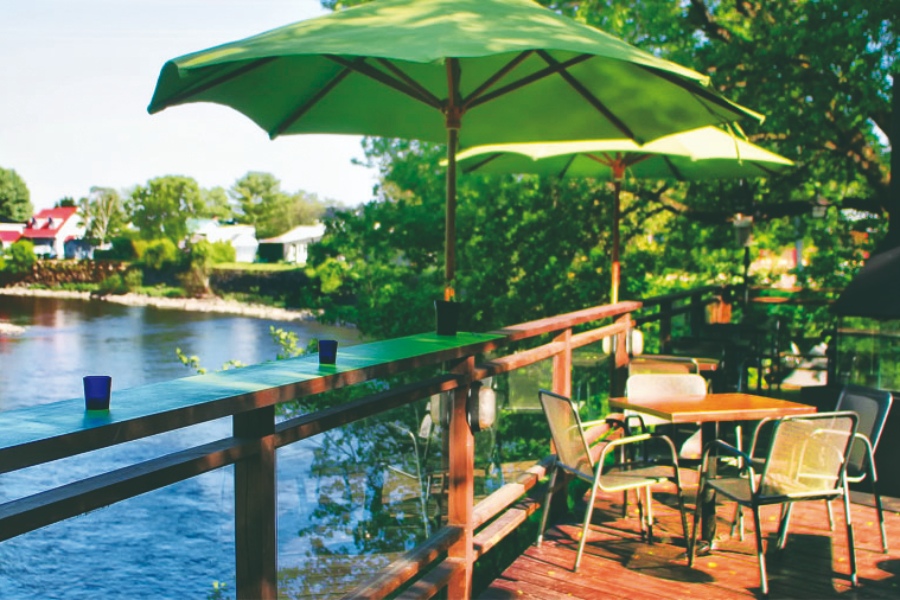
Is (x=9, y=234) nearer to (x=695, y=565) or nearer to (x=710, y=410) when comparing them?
(x=710, y=410)

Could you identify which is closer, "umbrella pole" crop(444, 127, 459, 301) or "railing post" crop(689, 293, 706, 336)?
"umbrella pole" crop(444, 127, 459, 301)

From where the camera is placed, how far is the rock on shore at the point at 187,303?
2024 inches

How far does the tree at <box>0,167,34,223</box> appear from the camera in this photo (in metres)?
57.4

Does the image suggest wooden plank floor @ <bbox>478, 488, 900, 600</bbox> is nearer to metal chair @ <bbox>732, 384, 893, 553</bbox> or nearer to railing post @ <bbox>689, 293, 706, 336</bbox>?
metal chair @ <bbox>732, 384, 893, 553</bbox>

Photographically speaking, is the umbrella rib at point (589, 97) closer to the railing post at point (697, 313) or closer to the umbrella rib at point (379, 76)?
the umbrella rib at point (379, 76)

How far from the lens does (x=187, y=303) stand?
182 feet

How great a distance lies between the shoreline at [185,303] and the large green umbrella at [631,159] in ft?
136

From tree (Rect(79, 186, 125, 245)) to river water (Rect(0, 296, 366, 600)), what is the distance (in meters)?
10.1

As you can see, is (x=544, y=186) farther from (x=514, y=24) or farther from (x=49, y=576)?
(x=49, y=576)

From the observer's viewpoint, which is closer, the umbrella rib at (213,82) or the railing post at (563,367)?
the umbrella rib at (213,82)

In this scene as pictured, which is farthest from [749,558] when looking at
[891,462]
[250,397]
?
[250,397]

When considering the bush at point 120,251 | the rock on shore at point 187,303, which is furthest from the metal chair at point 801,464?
the bush at point 120,251

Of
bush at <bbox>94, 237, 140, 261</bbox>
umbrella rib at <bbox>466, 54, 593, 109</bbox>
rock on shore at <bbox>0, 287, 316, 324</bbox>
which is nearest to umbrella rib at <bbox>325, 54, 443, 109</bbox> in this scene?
umbrella rib at <bbox>466, 54, 593, 109</bbox>

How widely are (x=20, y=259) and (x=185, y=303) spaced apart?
11202mm
